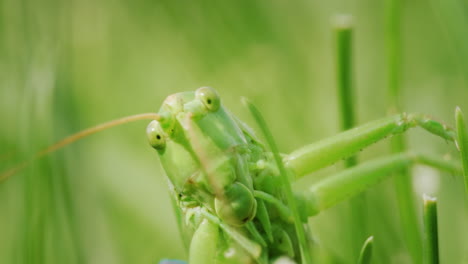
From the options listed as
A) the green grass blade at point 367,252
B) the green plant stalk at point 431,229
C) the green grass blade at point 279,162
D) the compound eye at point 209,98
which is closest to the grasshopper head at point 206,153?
the compound eye at point 209,98

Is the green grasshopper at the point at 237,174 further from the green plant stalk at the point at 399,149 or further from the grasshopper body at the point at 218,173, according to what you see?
the green plant stalk at the point at 399,149

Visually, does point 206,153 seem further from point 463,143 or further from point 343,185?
point 463,143

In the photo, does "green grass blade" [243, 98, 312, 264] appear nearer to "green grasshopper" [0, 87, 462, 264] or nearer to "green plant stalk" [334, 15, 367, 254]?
"green grasshopper" [0, 87, 462, 264]

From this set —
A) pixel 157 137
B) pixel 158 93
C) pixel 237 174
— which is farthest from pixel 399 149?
pixel 158 93

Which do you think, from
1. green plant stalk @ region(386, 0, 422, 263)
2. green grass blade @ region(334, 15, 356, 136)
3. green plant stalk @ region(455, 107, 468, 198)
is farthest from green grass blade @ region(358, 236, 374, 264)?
green grass blade @ region(334, 15, 356, 136)

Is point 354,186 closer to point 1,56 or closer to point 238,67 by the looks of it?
point 238,67

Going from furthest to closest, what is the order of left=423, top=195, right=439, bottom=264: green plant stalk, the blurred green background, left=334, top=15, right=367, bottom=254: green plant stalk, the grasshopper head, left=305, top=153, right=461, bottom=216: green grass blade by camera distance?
1. the blurred green background
2. left=334, top=15, right=367, bottom=254: green plant stalk
3. left=305, top=153, right=461, bottom=216: green grass blade
4. the grasshopper head
5. left=423, top=195, right=439, bottom=264: green plant stalk
